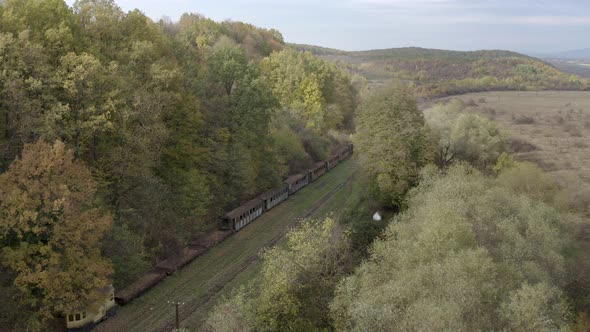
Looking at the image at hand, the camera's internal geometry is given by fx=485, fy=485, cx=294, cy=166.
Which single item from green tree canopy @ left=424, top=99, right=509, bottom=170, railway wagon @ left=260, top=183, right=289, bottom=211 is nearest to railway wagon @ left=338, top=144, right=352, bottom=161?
railway wagon @ left=260, top=183, right=289, bottom=211

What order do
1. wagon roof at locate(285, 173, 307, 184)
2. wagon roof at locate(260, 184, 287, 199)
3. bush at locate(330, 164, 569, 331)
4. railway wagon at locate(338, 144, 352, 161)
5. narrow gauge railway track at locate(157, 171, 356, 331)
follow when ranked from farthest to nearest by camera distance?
railway wagon at locate(338, 144, 352, 161), wagon roof at locate(285, 173, 307, 184), wagon roof at locate(260, 184, 287, 199), narrow gauge railway track at locate(157, 171, 356, 331), bush at locate(330, 164, 569, 331)

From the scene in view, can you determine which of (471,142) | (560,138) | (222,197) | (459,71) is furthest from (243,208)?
(459,71)

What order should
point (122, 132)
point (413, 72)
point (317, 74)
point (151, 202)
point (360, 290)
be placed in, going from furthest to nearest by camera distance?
1. point (413, 72)
2. point (317, 74)
3. point (151, 202)
4. point (122, 132)
5. point (360, 290)

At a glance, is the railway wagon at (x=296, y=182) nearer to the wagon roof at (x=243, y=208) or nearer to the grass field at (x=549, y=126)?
the wagon roof at (x=243, y=208)

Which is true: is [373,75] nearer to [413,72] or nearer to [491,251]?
[413,72]

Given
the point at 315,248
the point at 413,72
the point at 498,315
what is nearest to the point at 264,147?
the point at 315,248

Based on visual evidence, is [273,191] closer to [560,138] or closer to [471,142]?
[471,142]

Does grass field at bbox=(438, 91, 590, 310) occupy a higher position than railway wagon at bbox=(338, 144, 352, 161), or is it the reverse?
grass field at bbox=(438, 91, 590, 310)

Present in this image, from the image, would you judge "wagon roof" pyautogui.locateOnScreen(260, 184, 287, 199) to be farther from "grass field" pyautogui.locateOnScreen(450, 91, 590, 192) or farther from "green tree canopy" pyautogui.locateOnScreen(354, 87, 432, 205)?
"grass field" pyautogui.locateOnScreen(450, 91, 590, 192)
